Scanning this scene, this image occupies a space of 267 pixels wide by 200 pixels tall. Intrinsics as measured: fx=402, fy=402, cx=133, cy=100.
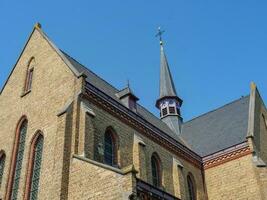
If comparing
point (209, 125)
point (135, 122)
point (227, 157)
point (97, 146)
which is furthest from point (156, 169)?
point (209, 125)

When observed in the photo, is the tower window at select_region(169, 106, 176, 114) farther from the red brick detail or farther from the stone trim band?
the red brick detail

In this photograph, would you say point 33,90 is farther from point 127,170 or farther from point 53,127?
point 127,170

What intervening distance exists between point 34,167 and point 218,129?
14.3 m

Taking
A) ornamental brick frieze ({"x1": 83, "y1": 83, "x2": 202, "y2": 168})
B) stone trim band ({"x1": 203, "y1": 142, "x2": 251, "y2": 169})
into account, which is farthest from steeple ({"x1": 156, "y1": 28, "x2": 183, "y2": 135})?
ornamental brick frieze ({"x1": 83, "y1": 83, "x2": 202, "y2": 168})

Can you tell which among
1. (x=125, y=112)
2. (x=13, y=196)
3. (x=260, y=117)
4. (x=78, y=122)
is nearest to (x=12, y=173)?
(x=13, y=196)

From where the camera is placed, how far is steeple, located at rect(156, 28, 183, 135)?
104 ft

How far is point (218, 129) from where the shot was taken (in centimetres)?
2730

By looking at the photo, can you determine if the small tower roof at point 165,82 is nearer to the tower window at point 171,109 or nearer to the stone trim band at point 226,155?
the tower window at point 171,109

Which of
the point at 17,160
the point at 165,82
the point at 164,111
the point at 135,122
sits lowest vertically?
the point at 17,160

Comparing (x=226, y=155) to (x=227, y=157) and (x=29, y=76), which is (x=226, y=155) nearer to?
(x=227, y=157)

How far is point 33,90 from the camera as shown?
19.7m

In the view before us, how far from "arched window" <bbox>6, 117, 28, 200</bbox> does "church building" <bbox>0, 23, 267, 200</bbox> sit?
0.04 m

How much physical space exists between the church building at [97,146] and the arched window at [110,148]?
45 mm

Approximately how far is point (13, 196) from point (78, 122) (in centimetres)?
433
